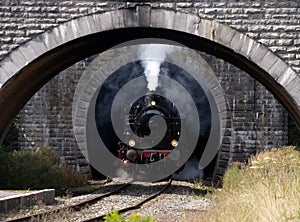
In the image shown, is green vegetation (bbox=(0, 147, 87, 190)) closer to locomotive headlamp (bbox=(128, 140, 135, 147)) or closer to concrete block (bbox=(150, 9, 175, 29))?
locomotive headlamp (bbox=(128, 140, 135, 147))

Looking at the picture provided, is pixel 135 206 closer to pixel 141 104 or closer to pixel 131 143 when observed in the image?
pixel 131 143

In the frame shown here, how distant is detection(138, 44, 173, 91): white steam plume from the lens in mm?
19766

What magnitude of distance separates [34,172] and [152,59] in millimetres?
8173

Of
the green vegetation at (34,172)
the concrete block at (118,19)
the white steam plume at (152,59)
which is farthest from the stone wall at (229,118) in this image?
the concrete block at (118,19)

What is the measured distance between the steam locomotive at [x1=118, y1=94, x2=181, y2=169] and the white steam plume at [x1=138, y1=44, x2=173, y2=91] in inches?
67.2

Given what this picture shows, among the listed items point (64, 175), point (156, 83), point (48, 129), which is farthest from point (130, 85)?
point (64, 175)

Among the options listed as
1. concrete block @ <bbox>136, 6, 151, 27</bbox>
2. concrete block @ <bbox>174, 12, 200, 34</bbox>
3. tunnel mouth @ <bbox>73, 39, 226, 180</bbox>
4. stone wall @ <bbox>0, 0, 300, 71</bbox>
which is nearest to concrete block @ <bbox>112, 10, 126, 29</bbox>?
stone wall @ <bbox>0, 0, 300, 71</bbox>

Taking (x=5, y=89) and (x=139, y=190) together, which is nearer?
(x=5, y=89)

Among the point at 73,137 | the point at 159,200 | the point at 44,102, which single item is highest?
the point at 44,102

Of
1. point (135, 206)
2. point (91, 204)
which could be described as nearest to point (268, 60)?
point (135, 206)

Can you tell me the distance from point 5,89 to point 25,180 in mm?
4962

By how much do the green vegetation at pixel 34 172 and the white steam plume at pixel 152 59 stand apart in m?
5.55

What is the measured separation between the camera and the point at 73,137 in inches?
696

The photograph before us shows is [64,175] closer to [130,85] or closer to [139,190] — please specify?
[139,190]
